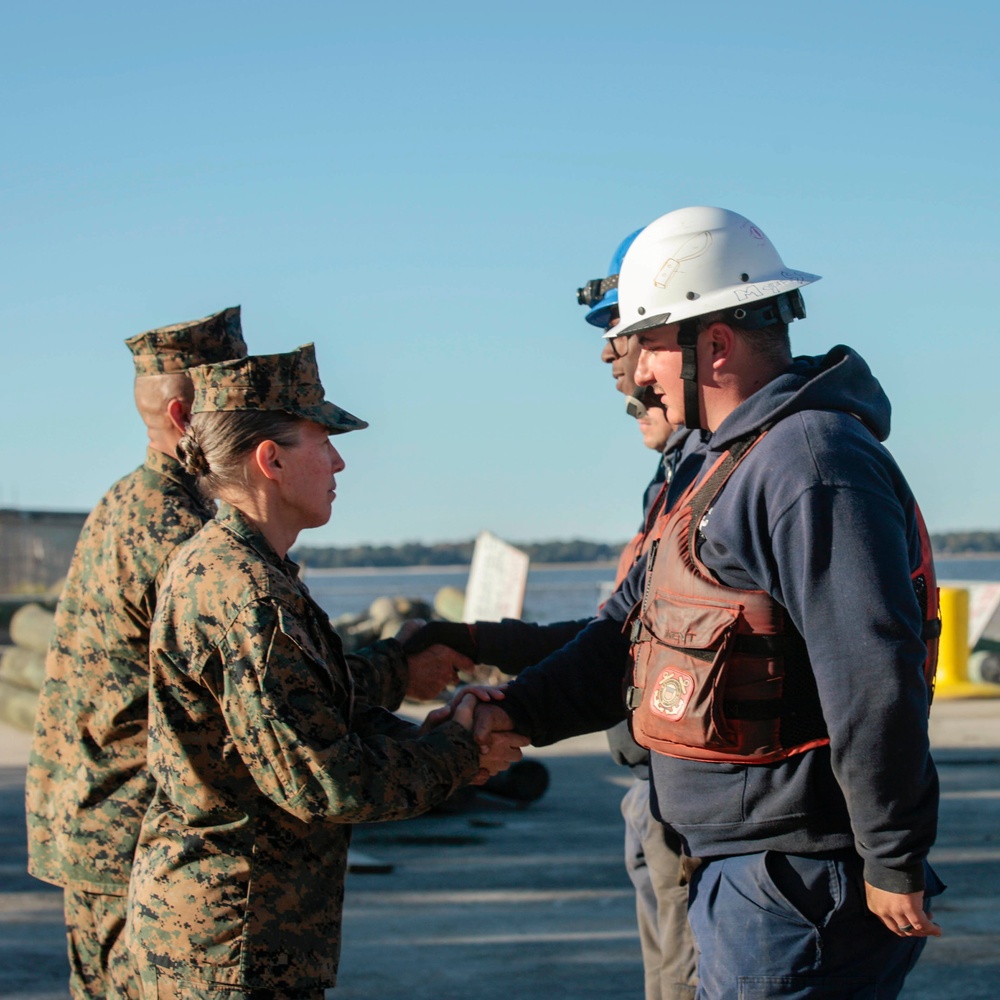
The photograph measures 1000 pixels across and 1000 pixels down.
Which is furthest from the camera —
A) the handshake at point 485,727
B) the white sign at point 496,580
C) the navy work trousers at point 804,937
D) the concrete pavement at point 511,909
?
the white sign at point 496,580

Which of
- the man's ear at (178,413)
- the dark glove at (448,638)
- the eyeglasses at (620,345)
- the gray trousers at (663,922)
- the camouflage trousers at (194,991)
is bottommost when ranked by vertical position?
the gray trousers at (663,922)

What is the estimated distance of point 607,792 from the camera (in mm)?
10164

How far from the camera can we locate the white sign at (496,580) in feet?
58.1

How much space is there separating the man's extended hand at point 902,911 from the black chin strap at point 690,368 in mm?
1244

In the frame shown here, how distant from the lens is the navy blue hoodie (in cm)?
262

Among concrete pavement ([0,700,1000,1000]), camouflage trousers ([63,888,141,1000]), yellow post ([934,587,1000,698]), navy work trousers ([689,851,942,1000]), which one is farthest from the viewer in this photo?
yellow post ([934,587,1000,698])

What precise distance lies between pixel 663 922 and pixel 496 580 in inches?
558

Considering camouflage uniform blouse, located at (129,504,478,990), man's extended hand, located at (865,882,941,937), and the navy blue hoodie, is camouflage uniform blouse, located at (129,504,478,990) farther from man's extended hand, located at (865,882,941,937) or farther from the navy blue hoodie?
man's extended hand, located at (865,882,941,937)

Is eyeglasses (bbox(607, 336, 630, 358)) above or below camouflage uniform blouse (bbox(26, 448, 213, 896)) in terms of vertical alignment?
above

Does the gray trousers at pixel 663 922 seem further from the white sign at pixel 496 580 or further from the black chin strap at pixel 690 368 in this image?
the white sign at pixel 496 580

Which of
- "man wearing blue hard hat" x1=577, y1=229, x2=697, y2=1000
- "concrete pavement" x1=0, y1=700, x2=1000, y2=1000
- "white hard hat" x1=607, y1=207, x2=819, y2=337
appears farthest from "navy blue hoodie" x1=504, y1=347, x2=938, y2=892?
"concrete pavement" x1=0, y1=700, x2=1000, y2=1000

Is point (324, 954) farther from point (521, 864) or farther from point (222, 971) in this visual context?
point (521, 864)

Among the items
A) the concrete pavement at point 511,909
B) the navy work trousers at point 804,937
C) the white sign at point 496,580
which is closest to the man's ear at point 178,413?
the navy work trousers at point 804,937

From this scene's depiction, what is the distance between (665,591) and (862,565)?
583 millimetres
